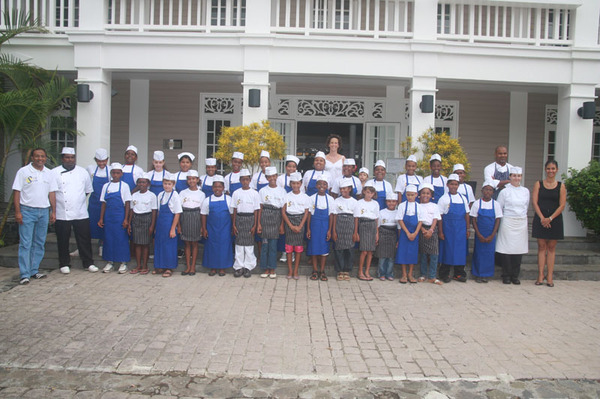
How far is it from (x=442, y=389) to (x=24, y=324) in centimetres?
429

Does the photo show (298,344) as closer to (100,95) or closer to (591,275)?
(591,275)

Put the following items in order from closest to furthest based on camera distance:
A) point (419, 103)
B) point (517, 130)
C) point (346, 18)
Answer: point (419, 103)
point (346, 18)
point (517, 130)

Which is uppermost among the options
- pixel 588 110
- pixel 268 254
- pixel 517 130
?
pixel 588 110

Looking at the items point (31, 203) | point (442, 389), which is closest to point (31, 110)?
point (31, 203)

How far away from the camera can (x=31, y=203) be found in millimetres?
7113

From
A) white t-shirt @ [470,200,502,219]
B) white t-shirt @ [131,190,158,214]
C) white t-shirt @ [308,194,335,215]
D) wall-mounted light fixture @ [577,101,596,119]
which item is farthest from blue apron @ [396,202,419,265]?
wall-mounted light fixture @ [577,101,596,119]

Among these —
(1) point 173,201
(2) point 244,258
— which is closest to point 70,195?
(1) point 173,201

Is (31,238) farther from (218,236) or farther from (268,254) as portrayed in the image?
(268,254)

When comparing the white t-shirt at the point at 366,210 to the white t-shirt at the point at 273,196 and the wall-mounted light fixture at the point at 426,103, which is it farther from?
the wall-mounted light fixture at the point at 426,103

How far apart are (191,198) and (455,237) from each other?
4139 mm

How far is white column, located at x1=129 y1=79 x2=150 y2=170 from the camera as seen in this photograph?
11969 millimetres

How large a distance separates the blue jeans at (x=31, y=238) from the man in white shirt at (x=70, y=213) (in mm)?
291

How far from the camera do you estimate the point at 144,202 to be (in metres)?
7.54

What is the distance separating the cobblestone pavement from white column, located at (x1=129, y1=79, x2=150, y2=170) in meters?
5.19
